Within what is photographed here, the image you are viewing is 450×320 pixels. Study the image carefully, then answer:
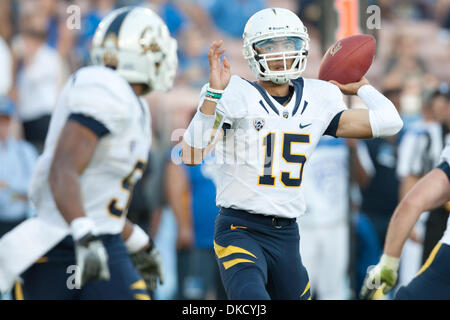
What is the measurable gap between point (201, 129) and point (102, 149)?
480mm

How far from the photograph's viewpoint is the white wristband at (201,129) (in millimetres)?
3477

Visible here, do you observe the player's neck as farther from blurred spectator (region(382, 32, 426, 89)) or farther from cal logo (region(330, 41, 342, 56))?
blurred spectator (region(382, 32, 426, 89))

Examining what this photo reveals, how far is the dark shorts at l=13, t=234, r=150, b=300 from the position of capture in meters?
3.44

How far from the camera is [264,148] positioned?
3648 mm

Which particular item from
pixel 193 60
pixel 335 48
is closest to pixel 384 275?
pixel 335 48

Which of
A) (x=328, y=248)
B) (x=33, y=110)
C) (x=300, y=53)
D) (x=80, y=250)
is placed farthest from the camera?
(x=33, y=110)

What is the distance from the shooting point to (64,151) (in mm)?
3352

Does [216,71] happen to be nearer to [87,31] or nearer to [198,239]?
[198,239]

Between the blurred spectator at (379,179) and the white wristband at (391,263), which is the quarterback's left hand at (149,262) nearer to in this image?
the white wristband at (391,263)

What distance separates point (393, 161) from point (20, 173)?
338 cm

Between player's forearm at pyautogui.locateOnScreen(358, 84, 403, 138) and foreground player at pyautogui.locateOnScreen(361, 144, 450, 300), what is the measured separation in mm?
312

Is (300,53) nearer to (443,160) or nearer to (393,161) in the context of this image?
(443,160)

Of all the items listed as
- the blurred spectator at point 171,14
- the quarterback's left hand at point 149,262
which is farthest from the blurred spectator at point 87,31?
the quarterback's left hand at point 149,262
